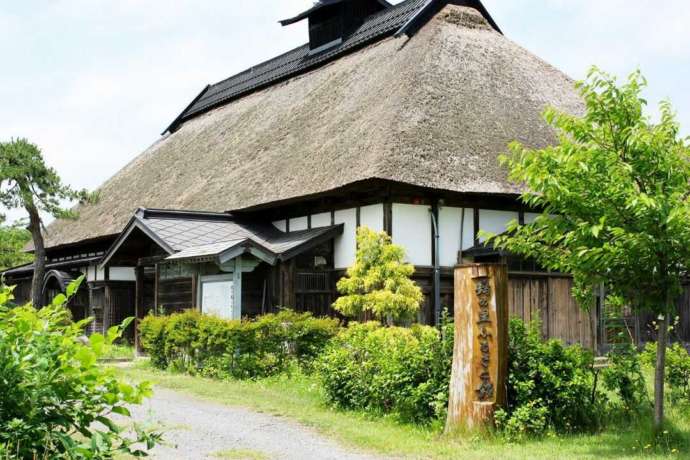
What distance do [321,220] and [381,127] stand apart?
2.59m

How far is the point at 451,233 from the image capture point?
17.3 m

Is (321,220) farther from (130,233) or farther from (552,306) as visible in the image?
(552,306)

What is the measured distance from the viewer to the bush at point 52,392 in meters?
4.74

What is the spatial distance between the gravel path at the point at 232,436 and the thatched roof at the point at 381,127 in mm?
6730

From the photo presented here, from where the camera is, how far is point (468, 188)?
53.7 ft

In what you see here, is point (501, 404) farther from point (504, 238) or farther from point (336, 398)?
point (336, 398)

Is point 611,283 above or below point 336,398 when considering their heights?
above

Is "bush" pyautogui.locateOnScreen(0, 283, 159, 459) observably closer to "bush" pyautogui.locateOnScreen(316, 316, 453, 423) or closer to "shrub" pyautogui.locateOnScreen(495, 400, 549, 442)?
"shrub" pyautogui.locateOnScreen(495, 400, 549, 442)

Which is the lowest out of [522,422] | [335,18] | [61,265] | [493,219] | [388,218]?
[522,422]

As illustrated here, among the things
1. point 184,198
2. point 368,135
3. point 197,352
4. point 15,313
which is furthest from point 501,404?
point 184,198

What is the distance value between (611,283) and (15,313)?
247 inches

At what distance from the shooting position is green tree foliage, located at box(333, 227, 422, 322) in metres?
14.3

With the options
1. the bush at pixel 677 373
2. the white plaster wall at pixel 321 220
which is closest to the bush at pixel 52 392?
the bush at pixel 677 373

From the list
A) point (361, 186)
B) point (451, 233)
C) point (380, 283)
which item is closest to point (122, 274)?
point (361, 186)
